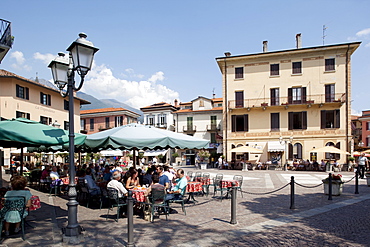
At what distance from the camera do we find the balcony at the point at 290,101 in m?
29.8

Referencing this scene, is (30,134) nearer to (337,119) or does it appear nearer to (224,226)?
(224,226)

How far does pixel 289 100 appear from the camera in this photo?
31438 mm

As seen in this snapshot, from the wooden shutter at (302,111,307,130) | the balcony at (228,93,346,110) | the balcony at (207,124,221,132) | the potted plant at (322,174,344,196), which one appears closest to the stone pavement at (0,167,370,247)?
the potted plant at (322,174,344,196)

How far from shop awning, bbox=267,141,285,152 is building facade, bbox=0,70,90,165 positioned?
73.3ft

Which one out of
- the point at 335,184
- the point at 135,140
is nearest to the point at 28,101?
the point at 135,140

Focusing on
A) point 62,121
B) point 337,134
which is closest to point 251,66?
point 337,134

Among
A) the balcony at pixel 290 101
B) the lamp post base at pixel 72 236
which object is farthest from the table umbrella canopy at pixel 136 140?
the balcony at pixel 290 101

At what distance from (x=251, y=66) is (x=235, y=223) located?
28694 mm

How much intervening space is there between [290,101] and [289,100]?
163 mm

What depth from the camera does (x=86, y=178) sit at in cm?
871

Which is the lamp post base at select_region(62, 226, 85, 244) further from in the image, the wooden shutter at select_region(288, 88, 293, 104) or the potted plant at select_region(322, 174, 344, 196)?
the wooden shutter at select_region(288, 88, 293, 104)

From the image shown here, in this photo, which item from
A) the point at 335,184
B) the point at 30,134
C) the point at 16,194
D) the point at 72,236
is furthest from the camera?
the point at 335,184

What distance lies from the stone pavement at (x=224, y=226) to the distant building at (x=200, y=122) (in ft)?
106

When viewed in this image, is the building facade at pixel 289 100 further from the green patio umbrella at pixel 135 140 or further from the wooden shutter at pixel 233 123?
the green patio umbrella at pixel 135 140
